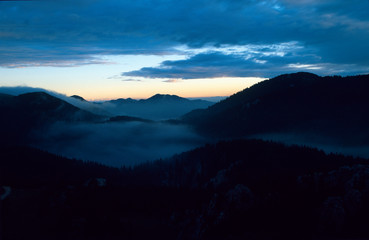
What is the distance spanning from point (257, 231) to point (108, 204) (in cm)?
8169

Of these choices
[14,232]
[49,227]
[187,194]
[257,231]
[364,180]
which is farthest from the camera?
[187,194]

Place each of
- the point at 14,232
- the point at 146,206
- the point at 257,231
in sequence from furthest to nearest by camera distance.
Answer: the point at 146,206 → the point at 14,232 → the point at 257,231

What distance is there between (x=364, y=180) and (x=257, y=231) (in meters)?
41.5

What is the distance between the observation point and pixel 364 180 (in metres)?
99.3

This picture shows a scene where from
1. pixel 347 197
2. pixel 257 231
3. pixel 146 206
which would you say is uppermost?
pixel 347 197

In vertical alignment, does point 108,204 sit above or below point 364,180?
below

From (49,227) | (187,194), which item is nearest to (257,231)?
(187,194)

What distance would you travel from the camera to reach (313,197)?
10400 cm

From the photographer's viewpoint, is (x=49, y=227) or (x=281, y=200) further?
(x=49, y=227)

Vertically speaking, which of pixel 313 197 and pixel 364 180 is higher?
pixel 364 180

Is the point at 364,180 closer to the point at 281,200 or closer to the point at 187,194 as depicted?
the point at 281,200

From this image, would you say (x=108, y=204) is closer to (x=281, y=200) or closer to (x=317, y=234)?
(x=281, y=200)

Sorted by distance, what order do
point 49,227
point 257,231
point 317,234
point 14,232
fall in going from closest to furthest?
point 317,234, point 257,231, point 14,232, point 49,227

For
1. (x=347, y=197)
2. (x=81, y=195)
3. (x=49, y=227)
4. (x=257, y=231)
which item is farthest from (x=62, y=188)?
(x=347, y=197)
